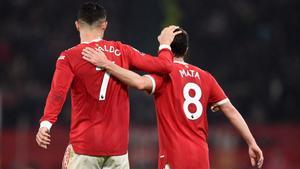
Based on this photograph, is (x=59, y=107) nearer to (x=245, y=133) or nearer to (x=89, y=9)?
(x=89, y=9)

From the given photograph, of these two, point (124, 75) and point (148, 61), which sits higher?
point (148, 61)

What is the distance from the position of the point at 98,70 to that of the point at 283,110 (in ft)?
28.1

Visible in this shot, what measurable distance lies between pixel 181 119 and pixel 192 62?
29.5ft

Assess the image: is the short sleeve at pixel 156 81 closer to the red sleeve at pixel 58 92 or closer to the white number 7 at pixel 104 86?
the white number 7 at pixel 104 86

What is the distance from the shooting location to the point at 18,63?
15.3 m

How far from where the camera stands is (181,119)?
6387 millimetres

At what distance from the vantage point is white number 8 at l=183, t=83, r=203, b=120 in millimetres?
6402

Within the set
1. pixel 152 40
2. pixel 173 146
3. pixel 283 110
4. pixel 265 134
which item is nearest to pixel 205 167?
pixel 173 146

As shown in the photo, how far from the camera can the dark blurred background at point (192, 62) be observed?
520 inches

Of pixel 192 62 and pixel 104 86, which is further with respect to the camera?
pixel 192 62

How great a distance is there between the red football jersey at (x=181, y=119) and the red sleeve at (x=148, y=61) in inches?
4.1

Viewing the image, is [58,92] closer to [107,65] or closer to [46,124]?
[46,124]

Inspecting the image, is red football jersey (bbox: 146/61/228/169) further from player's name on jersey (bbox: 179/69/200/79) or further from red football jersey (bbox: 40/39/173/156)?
red football jersey (bbox: 40/39/173/156)

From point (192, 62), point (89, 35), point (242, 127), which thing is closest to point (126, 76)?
point (89, 35)
